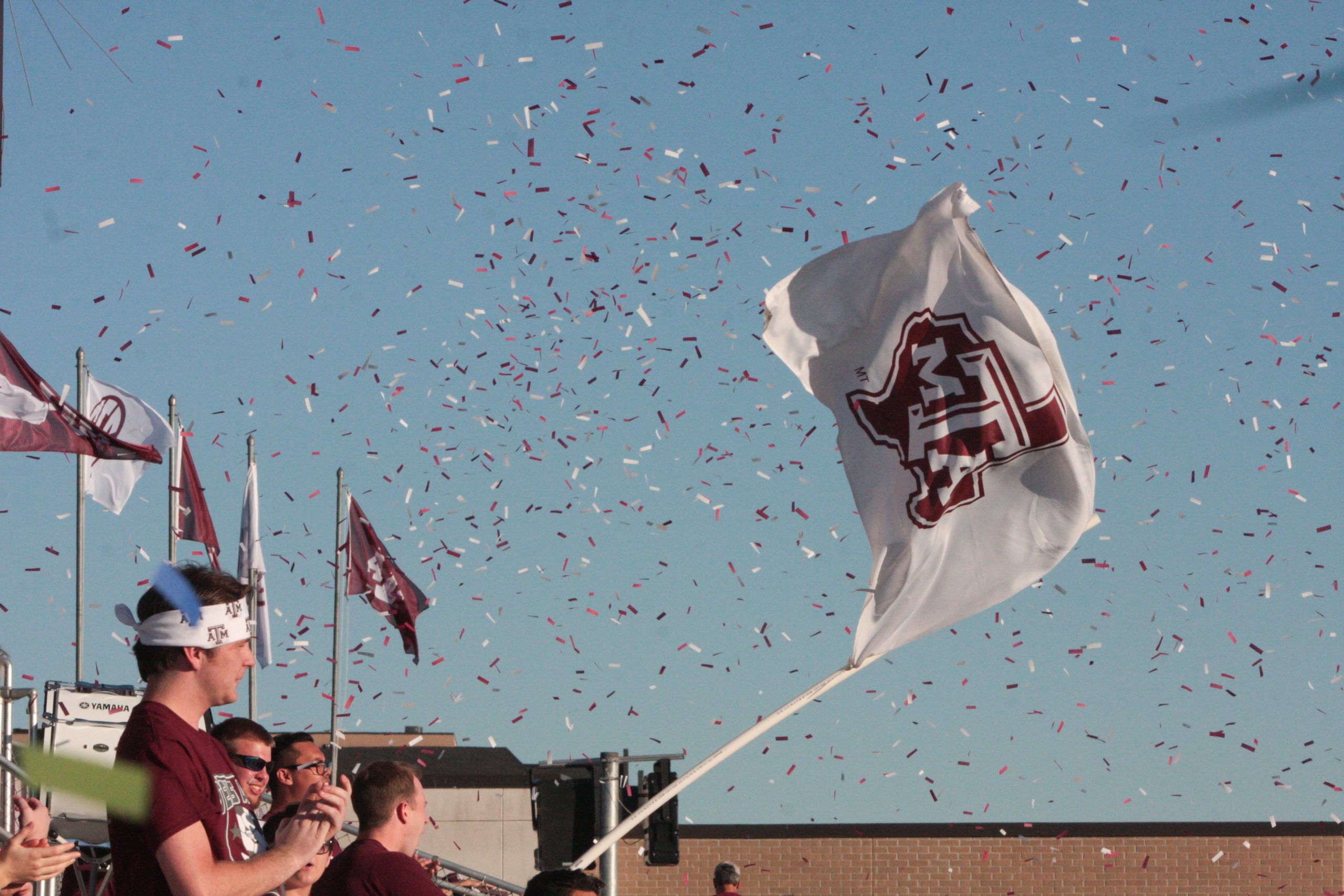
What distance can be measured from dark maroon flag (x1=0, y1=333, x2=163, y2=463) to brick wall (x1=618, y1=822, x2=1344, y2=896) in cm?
1758

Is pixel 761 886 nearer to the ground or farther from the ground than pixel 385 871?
nearer to the ground

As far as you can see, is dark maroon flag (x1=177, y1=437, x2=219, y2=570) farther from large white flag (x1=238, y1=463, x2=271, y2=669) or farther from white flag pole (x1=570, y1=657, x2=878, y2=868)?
white flag pole (x1=570, y1=657, x2=878, y2=868)

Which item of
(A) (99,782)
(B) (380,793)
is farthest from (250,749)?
(A) (99,782)

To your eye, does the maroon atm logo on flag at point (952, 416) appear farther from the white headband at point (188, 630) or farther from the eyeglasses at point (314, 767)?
the white headband at point (188, 630)

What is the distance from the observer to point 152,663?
422 centimetres

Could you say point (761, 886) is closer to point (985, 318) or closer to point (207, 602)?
point (985, 318)

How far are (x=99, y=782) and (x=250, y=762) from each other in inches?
106

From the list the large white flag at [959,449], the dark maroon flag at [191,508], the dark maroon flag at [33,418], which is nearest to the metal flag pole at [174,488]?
the dark maroon flag at [191,508]

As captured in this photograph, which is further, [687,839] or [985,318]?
[687,839]

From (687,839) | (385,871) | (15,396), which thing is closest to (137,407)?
(15,396)

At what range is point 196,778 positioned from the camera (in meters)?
4.02

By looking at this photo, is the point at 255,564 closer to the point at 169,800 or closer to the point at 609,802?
the point at 609,802

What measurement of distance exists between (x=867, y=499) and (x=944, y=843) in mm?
21682

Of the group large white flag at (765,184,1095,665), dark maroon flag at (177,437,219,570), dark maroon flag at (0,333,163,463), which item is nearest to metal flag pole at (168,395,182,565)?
dark maroon flag at (177,437,219,570)
